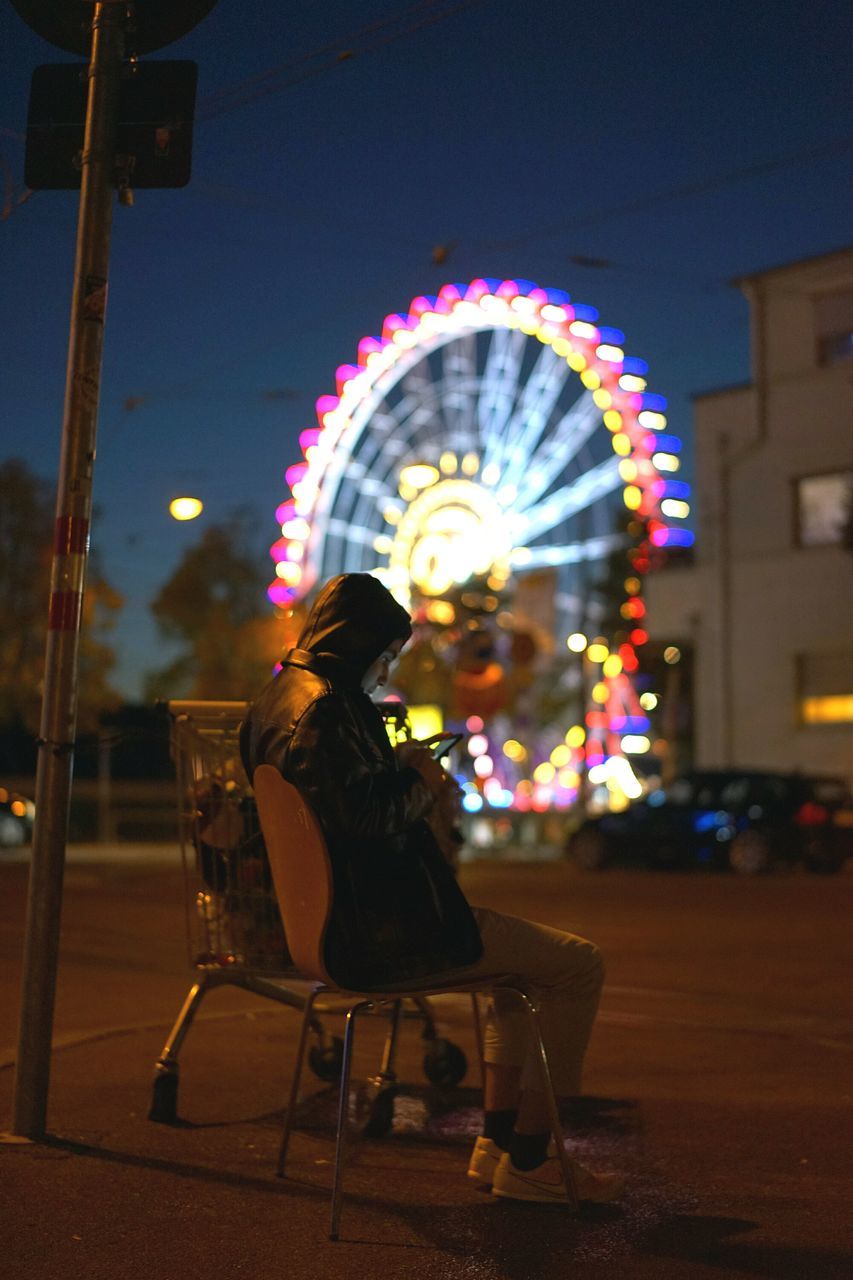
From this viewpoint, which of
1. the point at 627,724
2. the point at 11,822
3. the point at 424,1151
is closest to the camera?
the point at 424,1151

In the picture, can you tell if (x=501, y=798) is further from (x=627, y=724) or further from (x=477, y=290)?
(x=477, y=290)

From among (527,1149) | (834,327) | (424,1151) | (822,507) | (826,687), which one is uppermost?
(834,327)

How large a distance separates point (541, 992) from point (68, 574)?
2.08m

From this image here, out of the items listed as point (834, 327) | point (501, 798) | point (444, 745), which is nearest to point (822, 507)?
point (834, 327)

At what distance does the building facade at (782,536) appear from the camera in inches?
1357

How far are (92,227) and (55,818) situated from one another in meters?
2.00

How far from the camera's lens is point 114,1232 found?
14.1 feet

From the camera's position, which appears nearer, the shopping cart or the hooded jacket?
the hooded jacket

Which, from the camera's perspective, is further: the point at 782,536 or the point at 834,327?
the point at 782,536

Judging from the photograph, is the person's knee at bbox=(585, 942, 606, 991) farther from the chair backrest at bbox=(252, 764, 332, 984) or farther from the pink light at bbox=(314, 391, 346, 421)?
the pink light at bbox=(314, 391, 346, 421)

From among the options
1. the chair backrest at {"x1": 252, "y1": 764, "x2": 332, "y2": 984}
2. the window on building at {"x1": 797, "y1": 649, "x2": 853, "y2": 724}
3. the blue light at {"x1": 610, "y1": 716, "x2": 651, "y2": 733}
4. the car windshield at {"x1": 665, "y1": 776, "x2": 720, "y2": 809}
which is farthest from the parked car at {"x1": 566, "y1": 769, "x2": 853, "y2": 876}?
the chair backrest at {"x1": 252, "y1": 764, "x2": 332, "y2": 984}

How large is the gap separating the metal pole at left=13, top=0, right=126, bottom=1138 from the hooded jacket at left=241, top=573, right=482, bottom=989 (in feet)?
3.74

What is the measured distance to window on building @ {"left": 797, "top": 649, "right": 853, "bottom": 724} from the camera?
113 ft

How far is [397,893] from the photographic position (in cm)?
445
